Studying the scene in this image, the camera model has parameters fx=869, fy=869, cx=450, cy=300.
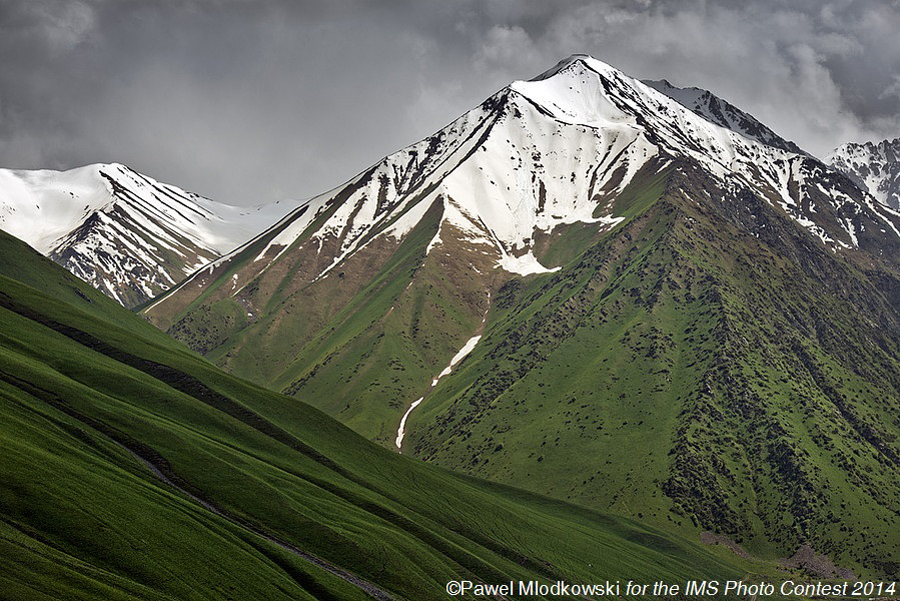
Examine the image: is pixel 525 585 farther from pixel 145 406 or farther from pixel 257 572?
pixel 145 406

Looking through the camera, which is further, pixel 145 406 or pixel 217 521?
pixel 145 406

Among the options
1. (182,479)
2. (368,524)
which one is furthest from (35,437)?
(368,524)

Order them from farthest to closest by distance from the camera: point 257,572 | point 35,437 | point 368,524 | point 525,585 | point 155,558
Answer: point 525,585, point 368,524, point 35,437, point 257,572, point 155,558

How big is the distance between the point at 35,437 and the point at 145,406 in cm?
5649

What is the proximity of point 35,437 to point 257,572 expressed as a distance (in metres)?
41.1

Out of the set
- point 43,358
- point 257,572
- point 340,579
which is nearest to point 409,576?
point 340,579

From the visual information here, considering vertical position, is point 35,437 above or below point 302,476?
below

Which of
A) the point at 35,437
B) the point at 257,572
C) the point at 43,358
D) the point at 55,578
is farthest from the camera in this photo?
the point at 43,358

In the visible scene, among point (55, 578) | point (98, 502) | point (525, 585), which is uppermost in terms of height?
point (525, 585)

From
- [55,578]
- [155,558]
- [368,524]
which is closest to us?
[55,578]

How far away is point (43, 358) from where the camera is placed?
19362 centimetres

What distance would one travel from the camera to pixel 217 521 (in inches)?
5394

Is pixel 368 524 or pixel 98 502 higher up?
pixel 368 524

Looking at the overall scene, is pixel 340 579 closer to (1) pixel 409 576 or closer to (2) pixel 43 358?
(1) pixel 409 576
